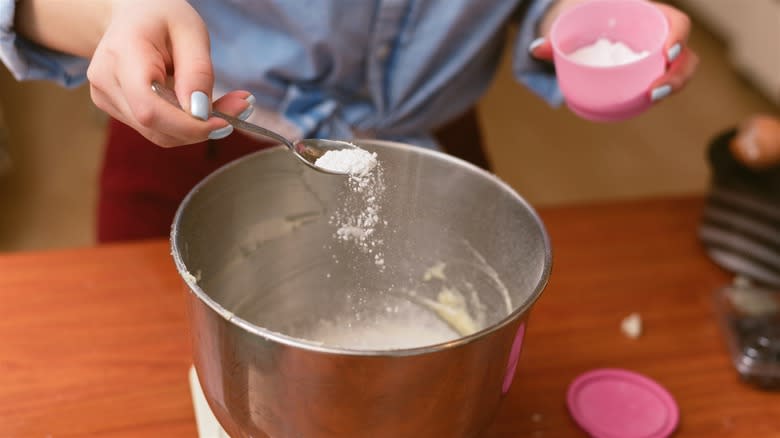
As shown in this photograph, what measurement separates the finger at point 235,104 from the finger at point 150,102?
41 mm

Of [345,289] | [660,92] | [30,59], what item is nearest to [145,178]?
[30,59]

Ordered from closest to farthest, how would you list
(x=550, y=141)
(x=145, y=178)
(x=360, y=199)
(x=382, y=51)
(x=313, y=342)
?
1. (x=313, y=342)
2. (x=360, y=199)
3. (x=382, y=51)
4. (x=145, y=178)
5. (x=550, y=141)

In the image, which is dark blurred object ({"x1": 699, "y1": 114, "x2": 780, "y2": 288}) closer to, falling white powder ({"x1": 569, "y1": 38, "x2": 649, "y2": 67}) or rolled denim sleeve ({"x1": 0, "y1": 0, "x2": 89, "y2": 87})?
falling white powder ({"x1": 569, "y1": 38, "x2": 649, "y2": 67})

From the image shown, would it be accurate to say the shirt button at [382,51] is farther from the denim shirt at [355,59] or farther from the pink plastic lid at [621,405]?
the pink plastic lid at [621,405]

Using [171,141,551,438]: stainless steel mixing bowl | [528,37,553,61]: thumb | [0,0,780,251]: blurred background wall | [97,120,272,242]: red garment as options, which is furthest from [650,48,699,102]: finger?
[0,0,780,251]: blurred background wall

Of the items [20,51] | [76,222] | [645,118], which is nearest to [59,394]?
[20,51]

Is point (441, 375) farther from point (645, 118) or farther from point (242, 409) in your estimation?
point (645, 118)

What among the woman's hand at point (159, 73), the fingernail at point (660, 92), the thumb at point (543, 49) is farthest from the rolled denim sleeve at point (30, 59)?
the fingernail at point (660, 92)

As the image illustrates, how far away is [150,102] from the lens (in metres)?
0.51

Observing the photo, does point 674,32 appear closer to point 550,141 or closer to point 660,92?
point 660,92

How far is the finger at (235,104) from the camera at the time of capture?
1.87 feet

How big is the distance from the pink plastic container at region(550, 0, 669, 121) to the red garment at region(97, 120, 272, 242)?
417 mm

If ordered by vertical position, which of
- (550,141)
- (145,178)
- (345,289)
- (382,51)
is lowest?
(550,141)

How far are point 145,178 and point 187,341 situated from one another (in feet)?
1.09
